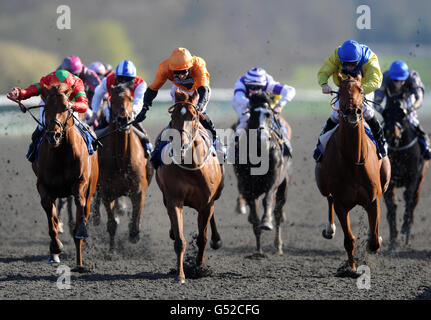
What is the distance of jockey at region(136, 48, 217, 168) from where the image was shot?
284 inches

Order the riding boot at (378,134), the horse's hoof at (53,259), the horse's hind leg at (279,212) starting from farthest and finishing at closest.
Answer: the horse's hind leg at (279,212), the horse's hoof at (53,259), the riding boot at (378,134)

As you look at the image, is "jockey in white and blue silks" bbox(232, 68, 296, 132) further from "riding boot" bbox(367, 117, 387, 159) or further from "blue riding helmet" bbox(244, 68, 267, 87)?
"riding boot" bbox(367, 117, 387, 159)

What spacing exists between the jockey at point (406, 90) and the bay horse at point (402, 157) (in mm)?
87

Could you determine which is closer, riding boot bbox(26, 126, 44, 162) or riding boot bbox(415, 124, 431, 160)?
riding boot bbox(26, 126, 44, 162)

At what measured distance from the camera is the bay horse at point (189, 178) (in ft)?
21.4

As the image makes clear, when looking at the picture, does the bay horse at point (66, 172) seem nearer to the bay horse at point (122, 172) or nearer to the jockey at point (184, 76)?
the jockey at point (184, 76)

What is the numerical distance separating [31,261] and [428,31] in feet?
82.9

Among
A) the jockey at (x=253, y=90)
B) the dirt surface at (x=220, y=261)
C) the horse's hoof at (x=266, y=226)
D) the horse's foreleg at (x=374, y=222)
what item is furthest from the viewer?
the jockey at (x=253, y=90)

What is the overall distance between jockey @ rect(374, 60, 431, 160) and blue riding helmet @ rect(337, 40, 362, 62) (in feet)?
7.38

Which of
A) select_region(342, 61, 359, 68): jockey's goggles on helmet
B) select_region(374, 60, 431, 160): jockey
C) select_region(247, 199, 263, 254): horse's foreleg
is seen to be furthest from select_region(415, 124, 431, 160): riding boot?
select_region(342, 61, 359, 68): jockey's goggles on helmet

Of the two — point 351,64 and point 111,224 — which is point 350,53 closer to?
point 351,64

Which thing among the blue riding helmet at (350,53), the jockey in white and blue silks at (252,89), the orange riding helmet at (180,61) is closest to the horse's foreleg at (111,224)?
the jockey in white and blue silks at (252,89)

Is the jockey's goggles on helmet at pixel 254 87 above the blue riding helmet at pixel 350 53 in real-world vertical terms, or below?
above

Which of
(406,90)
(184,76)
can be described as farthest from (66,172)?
(406,90)
